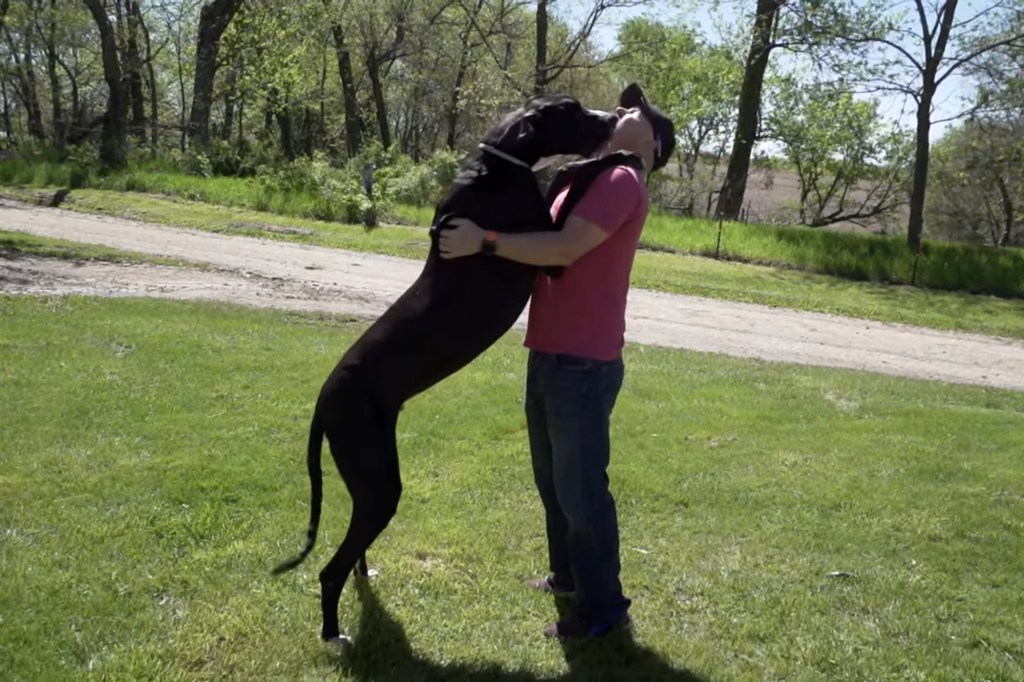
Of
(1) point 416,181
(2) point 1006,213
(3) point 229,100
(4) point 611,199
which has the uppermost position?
(3) point 229,100

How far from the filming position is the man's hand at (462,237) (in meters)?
3.01

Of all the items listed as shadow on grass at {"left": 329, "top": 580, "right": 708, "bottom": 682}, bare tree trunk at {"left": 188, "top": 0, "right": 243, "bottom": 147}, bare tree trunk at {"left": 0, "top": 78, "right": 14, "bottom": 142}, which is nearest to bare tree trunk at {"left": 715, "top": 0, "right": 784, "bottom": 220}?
bare tree trunk at {"left": 188, "top": 0, "right": 243, "bottom": 147}

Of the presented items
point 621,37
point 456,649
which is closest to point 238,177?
point 621,37

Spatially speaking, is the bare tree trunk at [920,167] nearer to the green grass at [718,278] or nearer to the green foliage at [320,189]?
the green grass at [718,278]

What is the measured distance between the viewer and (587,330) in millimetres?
3242

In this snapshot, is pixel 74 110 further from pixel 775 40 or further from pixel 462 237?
pixel 462 237

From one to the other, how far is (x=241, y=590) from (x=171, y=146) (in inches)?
983

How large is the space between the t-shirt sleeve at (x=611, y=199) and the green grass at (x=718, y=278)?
36.7ft

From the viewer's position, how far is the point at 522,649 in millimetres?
3539

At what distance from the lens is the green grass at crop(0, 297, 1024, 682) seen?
3.46 metres

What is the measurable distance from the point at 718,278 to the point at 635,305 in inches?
135

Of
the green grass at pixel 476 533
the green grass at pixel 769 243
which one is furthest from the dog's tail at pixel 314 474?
the green grass at pixel 769 243

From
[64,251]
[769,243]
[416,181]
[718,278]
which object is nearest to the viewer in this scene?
[64,251]

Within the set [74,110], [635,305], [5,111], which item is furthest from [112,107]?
[635,305]
